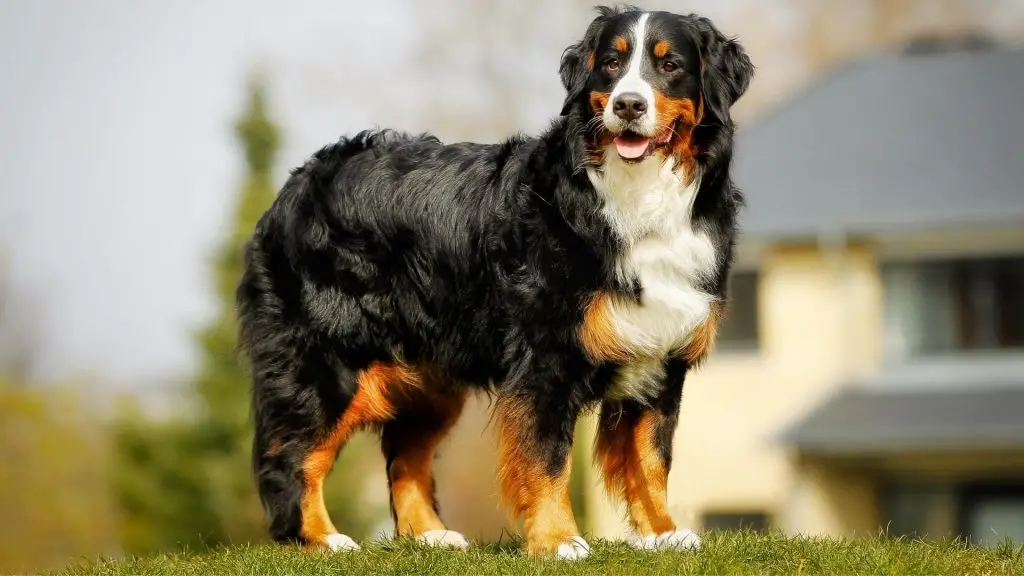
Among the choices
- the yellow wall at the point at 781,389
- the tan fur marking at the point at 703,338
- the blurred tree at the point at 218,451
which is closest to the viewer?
the tan fur marking at the point at 703,338

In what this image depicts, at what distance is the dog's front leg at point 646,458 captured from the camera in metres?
6.43

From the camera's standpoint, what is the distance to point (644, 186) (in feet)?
20.0

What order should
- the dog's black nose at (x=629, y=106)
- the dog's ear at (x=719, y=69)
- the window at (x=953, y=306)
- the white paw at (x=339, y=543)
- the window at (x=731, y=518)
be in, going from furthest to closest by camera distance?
the window at (x=731, y=518)
the window at (x=953, y=306)
the white paw at (x=339, y=543)
the dog's ear at (x=719, y=69)
the dog's black nose at (x=629, y=106)

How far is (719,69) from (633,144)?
60cm

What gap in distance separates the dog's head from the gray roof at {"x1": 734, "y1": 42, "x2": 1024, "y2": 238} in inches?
552

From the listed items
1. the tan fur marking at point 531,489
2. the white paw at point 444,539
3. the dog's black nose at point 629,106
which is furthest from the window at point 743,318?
A: the dog's black nose at point 629,106

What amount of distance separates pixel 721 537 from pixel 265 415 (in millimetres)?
2313

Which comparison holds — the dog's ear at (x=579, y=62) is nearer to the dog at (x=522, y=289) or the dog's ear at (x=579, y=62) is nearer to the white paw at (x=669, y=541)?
the dog at (x=522, y=289)

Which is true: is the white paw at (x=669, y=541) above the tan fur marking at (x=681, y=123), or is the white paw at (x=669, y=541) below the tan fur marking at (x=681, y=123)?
below

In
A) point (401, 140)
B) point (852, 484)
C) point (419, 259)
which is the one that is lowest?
point (852, 484)

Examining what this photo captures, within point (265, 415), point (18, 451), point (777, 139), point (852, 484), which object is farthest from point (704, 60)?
point (18, 451)

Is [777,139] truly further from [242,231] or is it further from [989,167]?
[242,231]

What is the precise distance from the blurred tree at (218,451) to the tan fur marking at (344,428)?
42.1 ft

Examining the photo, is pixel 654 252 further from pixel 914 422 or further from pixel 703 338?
pixel 914 422
